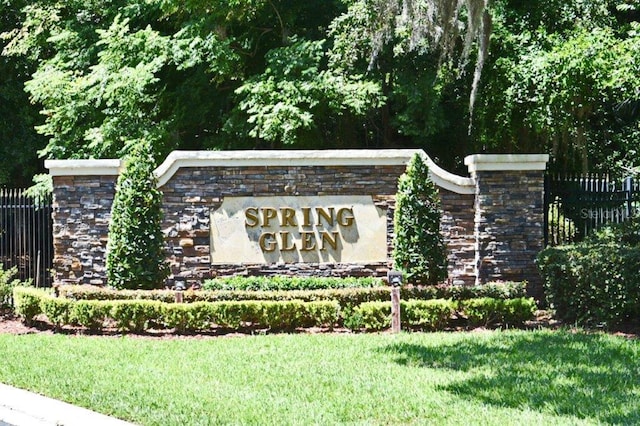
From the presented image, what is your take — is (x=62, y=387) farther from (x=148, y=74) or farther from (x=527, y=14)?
(x=527, y=14)

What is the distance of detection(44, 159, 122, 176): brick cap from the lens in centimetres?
1457

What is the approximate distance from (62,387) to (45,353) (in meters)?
2.12

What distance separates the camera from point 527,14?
17688mm

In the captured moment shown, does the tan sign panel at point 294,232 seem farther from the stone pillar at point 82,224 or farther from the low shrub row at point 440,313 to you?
the low shrub row at point 440,313

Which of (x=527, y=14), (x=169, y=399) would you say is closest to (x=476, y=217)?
(x=527, y=14)

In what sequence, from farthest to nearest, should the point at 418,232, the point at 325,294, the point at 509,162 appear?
the point at 509,162 < the point at 418,232 < the point at 325,294

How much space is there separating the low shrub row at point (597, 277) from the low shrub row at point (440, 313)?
593 millimetres

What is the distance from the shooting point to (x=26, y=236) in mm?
17203

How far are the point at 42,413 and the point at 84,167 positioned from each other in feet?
24.6

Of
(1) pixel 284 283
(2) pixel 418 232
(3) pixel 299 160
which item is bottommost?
(1) pixel 284 283

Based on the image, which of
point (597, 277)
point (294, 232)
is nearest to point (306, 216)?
point (294, 232)

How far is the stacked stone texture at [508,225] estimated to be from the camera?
48.3ft

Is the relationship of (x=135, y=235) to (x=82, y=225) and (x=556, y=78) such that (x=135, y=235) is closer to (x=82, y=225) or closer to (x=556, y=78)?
(x=82, y=225)

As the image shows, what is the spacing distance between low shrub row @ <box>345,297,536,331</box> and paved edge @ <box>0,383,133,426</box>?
5071mm
